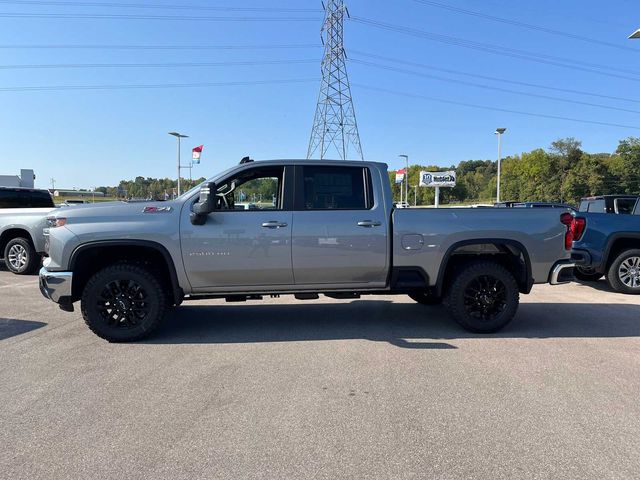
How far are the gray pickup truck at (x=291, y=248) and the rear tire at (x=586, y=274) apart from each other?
4.03 meters

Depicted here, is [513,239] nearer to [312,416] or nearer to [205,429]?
[312,416]

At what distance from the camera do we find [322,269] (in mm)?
5652

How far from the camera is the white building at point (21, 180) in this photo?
88.6 feet

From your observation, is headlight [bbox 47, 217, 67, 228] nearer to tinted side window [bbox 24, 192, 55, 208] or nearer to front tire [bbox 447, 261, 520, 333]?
front tire [bbox 447, 261, 520, 333]

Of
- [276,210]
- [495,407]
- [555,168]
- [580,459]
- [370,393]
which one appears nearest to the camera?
[580,459]

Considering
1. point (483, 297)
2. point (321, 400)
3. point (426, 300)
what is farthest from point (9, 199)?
point (483, 297)

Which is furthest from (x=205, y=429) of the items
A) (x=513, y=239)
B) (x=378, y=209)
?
(x=513, y=239)

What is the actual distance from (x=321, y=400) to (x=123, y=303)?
2828mm

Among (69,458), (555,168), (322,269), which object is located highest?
(555,168)

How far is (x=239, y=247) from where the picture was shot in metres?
5.48

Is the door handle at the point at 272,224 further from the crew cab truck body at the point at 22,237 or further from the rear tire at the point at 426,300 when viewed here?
the crew cab truck body at the point at 22,237

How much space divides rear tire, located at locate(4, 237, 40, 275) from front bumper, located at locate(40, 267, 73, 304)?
639cm

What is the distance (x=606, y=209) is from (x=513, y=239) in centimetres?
482

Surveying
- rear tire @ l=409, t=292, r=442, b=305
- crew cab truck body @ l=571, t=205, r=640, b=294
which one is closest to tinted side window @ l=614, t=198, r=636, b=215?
crew cab truck body @ l=571, t=205, r=640, b=294
